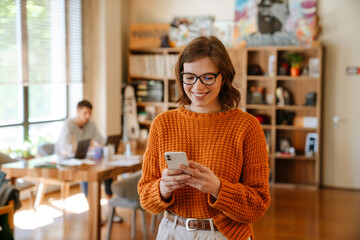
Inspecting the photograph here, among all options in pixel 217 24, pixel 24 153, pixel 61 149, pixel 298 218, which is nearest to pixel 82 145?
pixel 61 149

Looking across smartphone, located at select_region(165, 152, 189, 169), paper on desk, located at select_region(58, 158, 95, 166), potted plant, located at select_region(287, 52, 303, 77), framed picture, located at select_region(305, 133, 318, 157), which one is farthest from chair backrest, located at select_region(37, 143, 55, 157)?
smartphone, located at select_region(165, 152, 189, 169)

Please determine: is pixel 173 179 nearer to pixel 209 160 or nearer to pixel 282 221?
pixel 209 160

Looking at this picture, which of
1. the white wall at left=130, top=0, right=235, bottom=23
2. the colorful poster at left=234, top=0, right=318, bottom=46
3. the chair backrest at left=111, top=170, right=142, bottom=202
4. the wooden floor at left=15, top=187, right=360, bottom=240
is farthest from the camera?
the white wall at left=130, top=0, right=235, bottom=23

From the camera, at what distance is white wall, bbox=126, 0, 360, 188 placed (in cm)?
682

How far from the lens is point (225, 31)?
7.32 metres

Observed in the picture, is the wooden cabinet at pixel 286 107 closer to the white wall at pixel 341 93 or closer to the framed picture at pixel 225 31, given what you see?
the white wall at pixel 341 93

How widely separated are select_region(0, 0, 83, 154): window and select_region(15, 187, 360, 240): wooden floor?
3.35 feet

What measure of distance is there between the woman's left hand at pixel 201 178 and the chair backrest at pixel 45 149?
423 cm

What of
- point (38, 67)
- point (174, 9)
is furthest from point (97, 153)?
point (174, 9)

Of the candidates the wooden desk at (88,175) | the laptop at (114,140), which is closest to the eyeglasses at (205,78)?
the wooden desk at (88,175)

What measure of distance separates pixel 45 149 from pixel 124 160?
1240mm

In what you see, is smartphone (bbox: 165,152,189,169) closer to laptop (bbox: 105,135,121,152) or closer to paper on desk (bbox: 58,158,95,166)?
paper on desk (bbox: 58,158,95,166)

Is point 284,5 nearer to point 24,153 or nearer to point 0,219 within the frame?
point 24,153

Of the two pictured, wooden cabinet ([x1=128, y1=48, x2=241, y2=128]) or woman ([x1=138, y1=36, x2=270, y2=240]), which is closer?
woman ([x1=138, y1=36, x2=270, y2=240])
